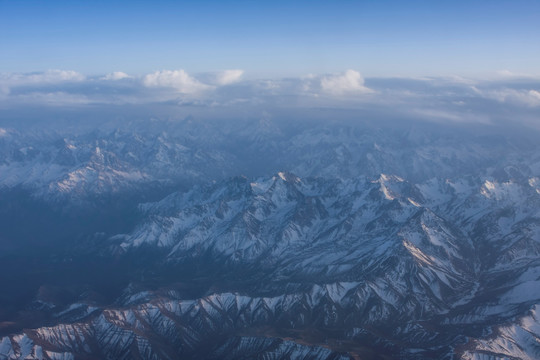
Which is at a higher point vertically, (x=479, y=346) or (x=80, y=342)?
(x=479, y=346)

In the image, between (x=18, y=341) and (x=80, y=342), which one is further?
(x=80, y=342)

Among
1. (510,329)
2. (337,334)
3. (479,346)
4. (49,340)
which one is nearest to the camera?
(479,346)

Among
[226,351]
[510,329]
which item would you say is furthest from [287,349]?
[510,329]

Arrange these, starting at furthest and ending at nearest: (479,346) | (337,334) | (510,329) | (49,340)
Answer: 1. (337,334)
2. (49,340)
3. (510,329)
4. (479,346)

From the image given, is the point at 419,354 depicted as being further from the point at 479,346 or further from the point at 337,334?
the point at 337,334

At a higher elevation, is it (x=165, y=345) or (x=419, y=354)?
(x=419, y=354)

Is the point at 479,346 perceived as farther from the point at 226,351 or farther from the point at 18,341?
the point at 18,341

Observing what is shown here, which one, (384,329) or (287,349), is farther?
(384,329)

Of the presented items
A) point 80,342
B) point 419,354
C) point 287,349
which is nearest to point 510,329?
point 419,354

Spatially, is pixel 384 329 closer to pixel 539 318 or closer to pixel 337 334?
pixel 337 334
